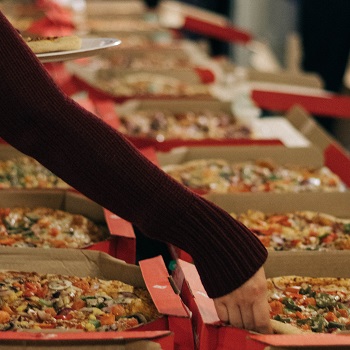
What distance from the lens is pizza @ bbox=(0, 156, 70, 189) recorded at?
2.47 meters

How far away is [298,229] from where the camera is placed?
7.07 feet

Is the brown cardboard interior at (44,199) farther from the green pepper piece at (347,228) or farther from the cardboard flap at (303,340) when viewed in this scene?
the cardboard flap at (303,340)

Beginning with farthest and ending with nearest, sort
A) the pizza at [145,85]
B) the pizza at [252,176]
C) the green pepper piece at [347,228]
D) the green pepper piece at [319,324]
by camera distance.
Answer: the pizza at [145,85]
the pizza at [252,176]
the green pepper piece at [347,228]
the green pepper piece at [319,324]

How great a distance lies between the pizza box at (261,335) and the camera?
1.25m

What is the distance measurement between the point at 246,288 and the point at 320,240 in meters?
0.84

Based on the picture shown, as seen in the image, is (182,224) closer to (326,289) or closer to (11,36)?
(11,36)

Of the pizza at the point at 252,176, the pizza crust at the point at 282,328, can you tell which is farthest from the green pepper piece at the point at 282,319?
the pizza at the point at 252,176

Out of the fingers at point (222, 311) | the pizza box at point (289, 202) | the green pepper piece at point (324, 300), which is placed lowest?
the green pepper piece at point (324, 300)

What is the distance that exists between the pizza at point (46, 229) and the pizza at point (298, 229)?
0.49 meters

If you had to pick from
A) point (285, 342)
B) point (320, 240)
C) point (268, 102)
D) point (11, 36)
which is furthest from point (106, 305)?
point (268, 102)

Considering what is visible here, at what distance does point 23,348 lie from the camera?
1.23 m

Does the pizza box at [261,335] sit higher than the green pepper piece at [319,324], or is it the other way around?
the pizza box at [261,335]

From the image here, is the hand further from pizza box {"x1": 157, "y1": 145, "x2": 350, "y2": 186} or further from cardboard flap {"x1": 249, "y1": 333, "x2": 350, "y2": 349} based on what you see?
pizza box {"x1": 157, "y1": 145, "x2": 350, "y2": 186}

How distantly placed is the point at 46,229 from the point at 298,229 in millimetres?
798
